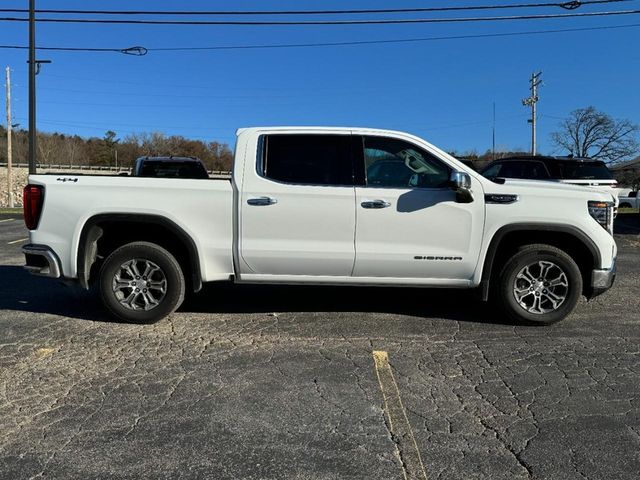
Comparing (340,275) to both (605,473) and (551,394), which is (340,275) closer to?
(551,394)

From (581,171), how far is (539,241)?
8.19 metres

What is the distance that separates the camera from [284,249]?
5512 mm

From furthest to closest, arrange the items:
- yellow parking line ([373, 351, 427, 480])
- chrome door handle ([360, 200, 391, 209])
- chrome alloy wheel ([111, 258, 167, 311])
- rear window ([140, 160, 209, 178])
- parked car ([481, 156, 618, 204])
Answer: parked car ([481, 156, 618, 204]) → rear window ([140, 160, 209, 178]) → chrome alloy wheel ([111, 258, 167, 311]) → chrome door handle ([360, 200, 391, 209]) → yellow parking line ([373, 351, 427, 480])

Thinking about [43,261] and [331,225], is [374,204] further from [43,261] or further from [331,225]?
[43,261]

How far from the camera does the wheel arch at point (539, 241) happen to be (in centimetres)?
547

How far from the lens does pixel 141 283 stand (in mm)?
5629

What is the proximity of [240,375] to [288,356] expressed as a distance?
0.55 m

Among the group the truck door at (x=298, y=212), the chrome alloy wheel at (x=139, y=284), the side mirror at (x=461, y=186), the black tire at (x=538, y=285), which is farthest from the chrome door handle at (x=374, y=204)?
the chrome alloy wheel at (x=139, y=284)

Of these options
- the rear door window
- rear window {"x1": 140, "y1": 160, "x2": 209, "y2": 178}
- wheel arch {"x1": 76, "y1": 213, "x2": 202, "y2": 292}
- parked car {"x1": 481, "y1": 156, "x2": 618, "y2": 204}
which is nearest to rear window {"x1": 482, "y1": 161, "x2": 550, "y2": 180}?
parked car {"x1": 481, "y1": 156, "x2": 618, "y2": 204}

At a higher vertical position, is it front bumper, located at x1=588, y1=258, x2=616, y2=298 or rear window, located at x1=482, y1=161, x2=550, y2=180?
rear window, located at x1=482, y1=161, x2=550, y2=180

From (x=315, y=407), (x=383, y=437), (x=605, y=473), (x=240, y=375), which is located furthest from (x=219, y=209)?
(x=605, y=473)

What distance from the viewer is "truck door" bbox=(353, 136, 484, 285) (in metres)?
5.43

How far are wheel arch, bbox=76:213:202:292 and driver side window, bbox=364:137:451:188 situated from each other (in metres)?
1.91

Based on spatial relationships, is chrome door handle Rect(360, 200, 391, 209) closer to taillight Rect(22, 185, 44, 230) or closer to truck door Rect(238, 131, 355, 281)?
truck door Rect(238, 131, 355, 281)
